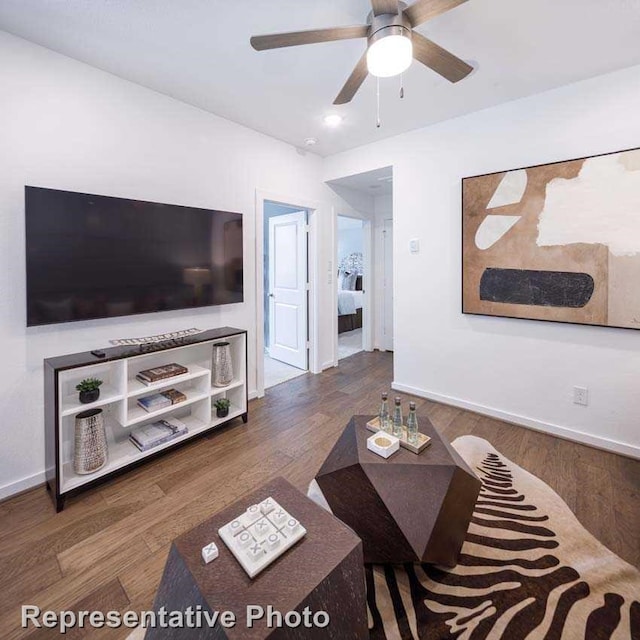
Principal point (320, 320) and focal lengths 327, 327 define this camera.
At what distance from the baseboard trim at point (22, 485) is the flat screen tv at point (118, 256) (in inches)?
38.7

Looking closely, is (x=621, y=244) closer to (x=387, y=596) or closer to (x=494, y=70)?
(x=494, y=70)

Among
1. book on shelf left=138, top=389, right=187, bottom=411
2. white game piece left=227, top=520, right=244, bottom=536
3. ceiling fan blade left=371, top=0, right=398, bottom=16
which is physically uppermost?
ceiling fan blade left=371, top=0, right=398, bottom=16

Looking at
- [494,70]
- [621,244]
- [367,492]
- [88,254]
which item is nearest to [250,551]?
[367,492]

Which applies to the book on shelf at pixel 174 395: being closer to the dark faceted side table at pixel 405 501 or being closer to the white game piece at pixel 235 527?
the dark faceted side table at pixel 405 501

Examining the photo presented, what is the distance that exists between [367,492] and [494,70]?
2775mm

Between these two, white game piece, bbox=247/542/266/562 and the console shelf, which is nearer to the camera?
white game piece, bbox=247/542/266/562

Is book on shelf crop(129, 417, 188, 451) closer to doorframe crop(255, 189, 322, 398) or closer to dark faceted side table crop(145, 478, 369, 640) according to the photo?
doorframe crop(255, 189, 322, 398)

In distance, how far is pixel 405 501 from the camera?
1.38 m

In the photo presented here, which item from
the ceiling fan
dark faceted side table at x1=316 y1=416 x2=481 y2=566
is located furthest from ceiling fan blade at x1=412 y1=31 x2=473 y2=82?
dark faceted side table at x1=316 y1=416 x2=481 y2=566

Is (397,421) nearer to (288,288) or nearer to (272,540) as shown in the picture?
(272,540)

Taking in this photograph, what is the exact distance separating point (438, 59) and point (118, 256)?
224 centimetres

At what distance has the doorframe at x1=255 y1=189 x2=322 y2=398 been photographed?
3336 mm

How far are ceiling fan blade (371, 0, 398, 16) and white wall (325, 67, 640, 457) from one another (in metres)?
1.74

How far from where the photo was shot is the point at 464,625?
4.06 feet
